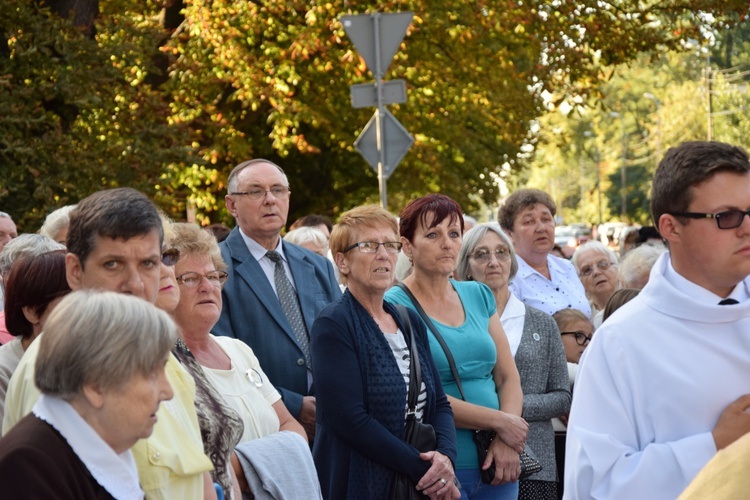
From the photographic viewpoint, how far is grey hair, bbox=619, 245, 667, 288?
7.50m

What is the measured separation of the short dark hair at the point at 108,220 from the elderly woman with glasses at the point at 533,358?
119 inches

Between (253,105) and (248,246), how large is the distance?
33.2 ft

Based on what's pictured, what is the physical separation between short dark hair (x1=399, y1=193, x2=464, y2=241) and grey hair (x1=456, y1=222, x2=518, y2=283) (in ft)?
2.85

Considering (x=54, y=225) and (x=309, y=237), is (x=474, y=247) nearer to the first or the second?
(x=309, y=237)

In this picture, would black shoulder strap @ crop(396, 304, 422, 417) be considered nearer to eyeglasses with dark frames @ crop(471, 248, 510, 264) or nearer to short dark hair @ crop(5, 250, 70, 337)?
short dark hair @ crop(5, 250, 70, 337)

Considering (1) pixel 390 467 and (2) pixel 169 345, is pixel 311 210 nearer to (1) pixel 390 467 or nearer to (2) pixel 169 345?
(1) pixel 390 467

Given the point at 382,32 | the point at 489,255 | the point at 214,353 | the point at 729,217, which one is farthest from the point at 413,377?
the point at 382,32

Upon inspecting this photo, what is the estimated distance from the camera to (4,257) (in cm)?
596

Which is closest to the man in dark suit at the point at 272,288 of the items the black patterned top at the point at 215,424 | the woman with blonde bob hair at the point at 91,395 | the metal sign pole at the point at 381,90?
the black patterned top at the point at 215,424

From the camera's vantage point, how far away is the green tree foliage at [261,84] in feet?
35.3

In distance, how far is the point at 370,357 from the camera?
16.3 feet

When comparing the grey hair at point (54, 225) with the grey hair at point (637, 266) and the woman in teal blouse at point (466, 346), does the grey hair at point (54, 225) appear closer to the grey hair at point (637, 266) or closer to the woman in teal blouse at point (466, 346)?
the woman in teal blouse at point (466, 346)

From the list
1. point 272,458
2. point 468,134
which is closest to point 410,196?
point 468,134

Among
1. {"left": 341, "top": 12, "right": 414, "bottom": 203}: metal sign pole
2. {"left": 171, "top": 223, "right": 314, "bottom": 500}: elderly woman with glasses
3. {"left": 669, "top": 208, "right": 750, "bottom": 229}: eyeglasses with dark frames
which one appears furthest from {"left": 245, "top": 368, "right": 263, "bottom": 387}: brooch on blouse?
{"left": 341, "top": 12, "right": 414, "bottom": 203}: metal sign pole
